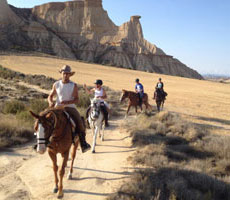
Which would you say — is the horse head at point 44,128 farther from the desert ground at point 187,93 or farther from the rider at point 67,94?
the desert ground at point 187,93

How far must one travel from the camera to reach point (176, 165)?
19.5 ft

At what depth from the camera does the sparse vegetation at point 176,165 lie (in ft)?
15.1

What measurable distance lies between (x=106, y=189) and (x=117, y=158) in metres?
1.85

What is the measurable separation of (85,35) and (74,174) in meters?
104

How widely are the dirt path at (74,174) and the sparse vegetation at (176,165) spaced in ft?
1.78

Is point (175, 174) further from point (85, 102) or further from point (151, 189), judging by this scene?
point (85, 102)

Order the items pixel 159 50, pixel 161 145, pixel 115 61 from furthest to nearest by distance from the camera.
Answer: pixel 159 50, pixel 115 61, pixel 161 145

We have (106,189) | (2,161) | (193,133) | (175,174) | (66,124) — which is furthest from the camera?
(193,133)

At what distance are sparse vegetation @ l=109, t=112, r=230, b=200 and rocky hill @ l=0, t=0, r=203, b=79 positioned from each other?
81.9 meters

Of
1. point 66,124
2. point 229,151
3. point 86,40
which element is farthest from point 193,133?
point 86,40

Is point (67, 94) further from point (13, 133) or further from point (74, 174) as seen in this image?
point (13, 133)

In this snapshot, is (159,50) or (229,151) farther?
(159,50)

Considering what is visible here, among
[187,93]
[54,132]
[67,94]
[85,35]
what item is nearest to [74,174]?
[54,132]

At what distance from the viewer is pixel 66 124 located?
14.6 ft
